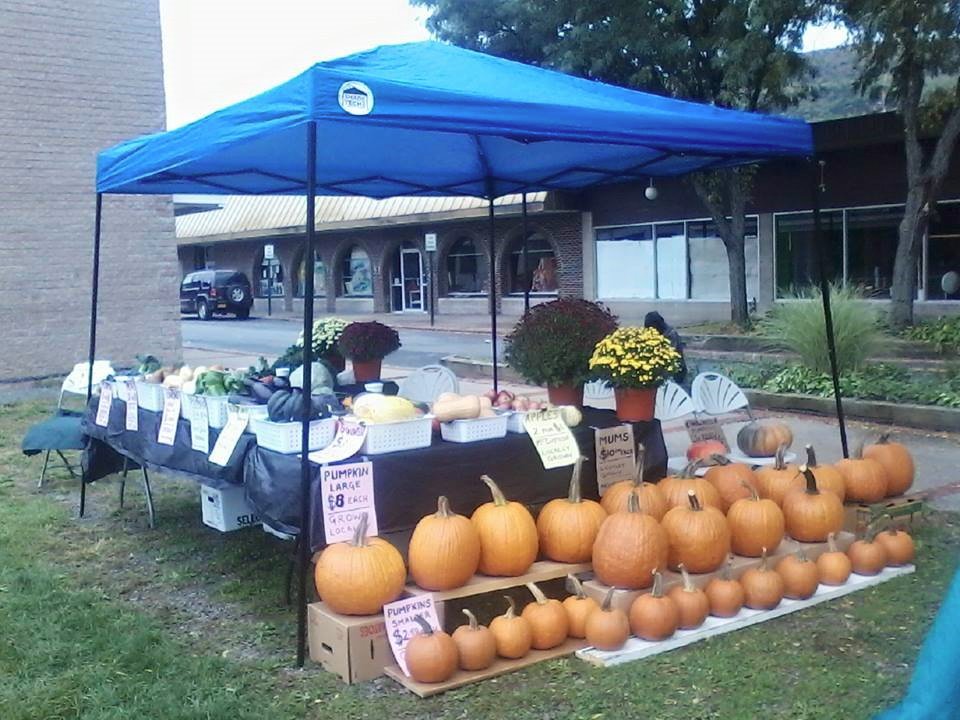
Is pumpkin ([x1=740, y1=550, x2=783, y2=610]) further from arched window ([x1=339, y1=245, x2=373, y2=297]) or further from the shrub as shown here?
arched window ([x1=339, y1=245, x2=373, y2=297])

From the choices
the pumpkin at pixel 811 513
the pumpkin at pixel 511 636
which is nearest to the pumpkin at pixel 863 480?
the pumpkin at pixel 811 513

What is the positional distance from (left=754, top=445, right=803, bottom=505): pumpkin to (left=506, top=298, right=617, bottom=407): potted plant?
1037 mm

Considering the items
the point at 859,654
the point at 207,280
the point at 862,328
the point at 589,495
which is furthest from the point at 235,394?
the point at 207,280

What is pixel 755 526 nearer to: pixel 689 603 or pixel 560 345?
pixel 689 603

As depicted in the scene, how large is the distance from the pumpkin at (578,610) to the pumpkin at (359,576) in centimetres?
71

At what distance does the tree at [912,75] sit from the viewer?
1327 cm

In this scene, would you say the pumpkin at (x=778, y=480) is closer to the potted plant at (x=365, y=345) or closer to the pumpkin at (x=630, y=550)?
the pumpkin at (x=630, y=550)

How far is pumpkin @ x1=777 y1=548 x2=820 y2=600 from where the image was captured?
4527mm

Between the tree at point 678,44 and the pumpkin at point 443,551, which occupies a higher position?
the tree at point 678,44

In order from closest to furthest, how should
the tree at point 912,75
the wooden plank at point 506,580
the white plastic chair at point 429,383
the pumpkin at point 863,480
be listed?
the wooden plank at point 506,580
the pumpkin at point 863,480
the white plastic chair at point 429,383
the tree at point 912,75

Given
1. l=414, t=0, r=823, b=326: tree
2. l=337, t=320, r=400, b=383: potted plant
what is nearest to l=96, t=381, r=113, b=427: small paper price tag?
l=337, t=320, r=400, b=383: potted plant

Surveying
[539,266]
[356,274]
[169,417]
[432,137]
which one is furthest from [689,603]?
[356,274]

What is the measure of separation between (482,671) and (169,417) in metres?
2.42

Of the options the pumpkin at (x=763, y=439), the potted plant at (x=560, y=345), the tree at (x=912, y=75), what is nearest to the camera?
the potted plant at (x=560, y=345)
